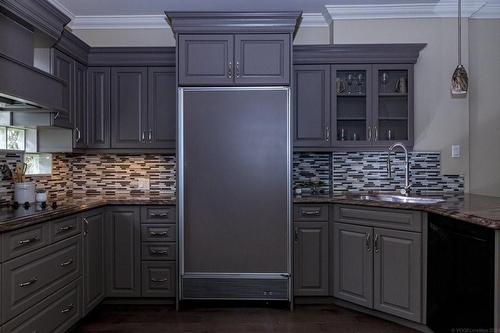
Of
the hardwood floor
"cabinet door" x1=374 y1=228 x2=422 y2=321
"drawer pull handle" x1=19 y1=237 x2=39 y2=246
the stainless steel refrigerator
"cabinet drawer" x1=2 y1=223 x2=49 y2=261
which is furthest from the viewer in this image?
the stainless steel refrigerator

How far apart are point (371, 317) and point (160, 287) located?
1.70 meters

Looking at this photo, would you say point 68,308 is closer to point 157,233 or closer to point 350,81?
point 157,233

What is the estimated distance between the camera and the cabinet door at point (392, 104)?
348 cm

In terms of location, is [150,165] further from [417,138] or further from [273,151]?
[417,138]

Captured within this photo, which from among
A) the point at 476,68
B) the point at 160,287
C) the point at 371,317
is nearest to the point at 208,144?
the point at 160,287

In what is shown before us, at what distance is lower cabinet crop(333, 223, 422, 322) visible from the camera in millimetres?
2689

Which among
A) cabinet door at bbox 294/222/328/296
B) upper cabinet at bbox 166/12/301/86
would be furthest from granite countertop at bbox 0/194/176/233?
cabinet door at bbox 294/222/328/296

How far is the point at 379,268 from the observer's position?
2869mm

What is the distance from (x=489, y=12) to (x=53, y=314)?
424 cm

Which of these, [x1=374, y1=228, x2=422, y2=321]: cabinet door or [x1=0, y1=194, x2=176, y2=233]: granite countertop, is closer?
[x1=0, y1=194, x2=176, y2=233]: granite countertop

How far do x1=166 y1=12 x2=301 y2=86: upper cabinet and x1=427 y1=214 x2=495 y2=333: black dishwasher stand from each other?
1612 millimetres

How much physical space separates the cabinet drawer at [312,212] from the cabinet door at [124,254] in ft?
4.33

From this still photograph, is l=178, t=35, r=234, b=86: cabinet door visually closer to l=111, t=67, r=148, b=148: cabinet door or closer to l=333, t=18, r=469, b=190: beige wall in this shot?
l=111, t=67, r=148, b=148: cabinet door

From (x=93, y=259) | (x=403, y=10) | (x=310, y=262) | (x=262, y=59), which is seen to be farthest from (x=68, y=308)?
(x=403, y=10)
